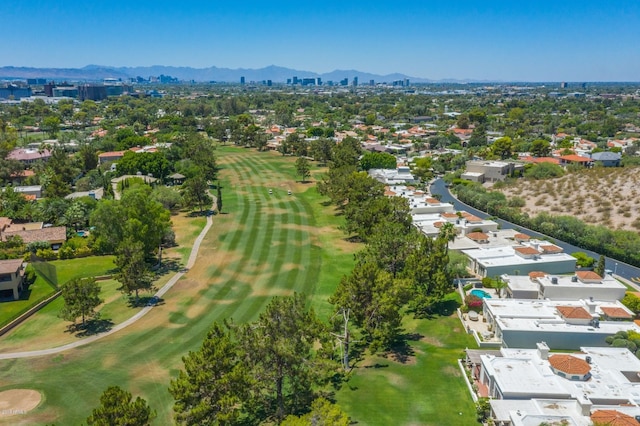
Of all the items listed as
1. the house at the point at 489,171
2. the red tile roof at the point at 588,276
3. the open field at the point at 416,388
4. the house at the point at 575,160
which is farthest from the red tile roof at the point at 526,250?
the house at the point at 575,160

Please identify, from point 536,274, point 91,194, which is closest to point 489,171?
point 536,274

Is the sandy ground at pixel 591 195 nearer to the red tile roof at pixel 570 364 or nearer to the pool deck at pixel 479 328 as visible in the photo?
the pool deck at pixel 479 328

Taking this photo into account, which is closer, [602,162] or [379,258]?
[379,258]

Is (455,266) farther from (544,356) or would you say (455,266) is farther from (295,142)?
(295,142)

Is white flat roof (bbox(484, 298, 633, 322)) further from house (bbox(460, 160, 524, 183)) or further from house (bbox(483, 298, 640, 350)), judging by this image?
house (bbox(460, 160, 524, 183))

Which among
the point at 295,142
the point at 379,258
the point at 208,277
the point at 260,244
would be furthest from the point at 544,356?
the point at 295,142

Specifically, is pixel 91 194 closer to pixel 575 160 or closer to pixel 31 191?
pixel 31 191
